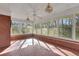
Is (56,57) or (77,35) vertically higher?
(77,35)

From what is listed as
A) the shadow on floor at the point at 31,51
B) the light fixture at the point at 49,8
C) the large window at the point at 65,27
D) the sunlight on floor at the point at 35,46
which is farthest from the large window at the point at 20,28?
the large window at the point at 65,27

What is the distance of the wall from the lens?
2.57 m

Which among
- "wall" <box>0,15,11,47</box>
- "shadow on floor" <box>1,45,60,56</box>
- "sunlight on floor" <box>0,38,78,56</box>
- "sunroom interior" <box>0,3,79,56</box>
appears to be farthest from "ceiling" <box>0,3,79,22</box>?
"shadow on floor" <box>1,45,60,56</box>

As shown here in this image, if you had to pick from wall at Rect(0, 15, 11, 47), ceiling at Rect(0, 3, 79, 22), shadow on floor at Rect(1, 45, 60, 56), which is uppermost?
ceiling at Rect(0, 3, 79, 22)

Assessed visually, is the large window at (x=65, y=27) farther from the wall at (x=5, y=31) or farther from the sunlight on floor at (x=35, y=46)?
the wall at (x=5, y=31)

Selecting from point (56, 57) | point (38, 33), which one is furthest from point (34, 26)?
point (56, 57)

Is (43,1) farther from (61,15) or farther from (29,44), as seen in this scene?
(29,44)

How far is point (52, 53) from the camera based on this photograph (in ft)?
8.67

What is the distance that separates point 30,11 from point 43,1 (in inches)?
12.2

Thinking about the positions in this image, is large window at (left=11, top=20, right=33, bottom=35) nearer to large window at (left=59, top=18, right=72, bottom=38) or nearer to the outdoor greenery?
the outdoor greenery

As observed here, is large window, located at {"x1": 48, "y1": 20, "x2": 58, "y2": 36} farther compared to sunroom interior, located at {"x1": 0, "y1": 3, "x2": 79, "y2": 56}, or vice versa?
large window, located at {"x1": 48, "y1": 20, "x2": 58, "y2": 36}

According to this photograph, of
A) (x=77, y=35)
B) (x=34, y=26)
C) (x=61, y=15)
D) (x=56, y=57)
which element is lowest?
(x=56, y=57)

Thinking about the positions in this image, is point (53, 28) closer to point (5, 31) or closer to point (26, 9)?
point (26, 9)

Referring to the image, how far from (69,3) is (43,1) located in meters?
0.49
